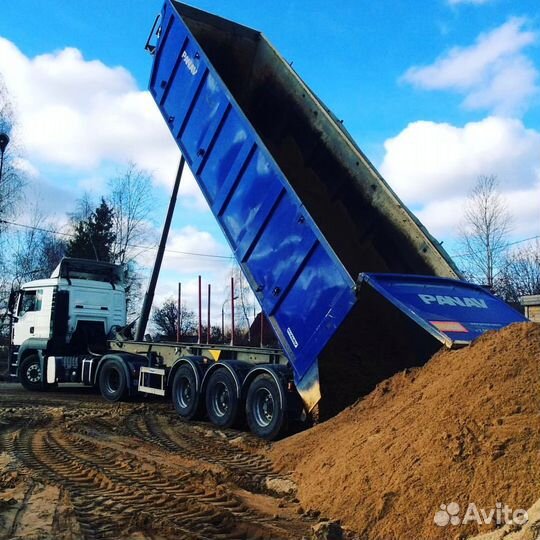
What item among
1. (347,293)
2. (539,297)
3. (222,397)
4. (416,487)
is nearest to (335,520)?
(416,487)

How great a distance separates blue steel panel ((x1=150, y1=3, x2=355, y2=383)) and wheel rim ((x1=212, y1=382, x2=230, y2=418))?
171 centimetres

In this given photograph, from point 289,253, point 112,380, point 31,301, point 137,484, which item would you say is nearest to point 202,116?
point 289,253

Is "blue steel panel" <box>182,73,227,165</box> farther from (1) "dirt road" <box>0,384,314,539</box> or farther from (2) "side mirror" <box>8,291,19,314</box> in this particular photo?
(2) "side mirror" <box>8,291,19,314</box>

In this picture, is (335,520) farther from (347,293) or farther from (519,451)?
(347,293)

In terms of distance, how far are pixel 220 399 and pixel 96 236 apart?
30576mm

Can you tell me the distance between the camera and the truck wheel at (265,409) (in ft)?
24.4

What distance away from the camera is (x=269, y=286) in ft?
25.8

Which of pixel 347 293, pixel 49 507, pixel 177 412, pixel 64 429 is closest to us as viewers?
pixel 49 507

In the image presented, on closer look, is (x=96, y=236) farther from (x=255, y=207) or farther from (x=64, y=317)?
(x=255, y=207)

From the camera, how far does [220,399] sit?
8891 millimetres

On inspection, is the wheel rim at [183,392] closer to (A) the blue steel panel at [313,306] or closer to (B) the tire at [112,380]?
(B) the tire at [112,380]

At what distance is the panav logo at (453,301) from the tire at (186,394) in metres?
4.18

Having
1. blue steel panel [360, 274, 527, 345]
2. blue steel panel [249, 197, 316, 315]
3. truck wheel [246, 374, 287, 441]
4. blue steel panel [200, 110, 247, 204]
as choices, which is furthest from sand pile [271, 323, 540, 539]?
blue steel panel [200, 110, 247, 204]

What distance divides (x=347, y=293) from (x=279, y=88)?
15.7 ft
